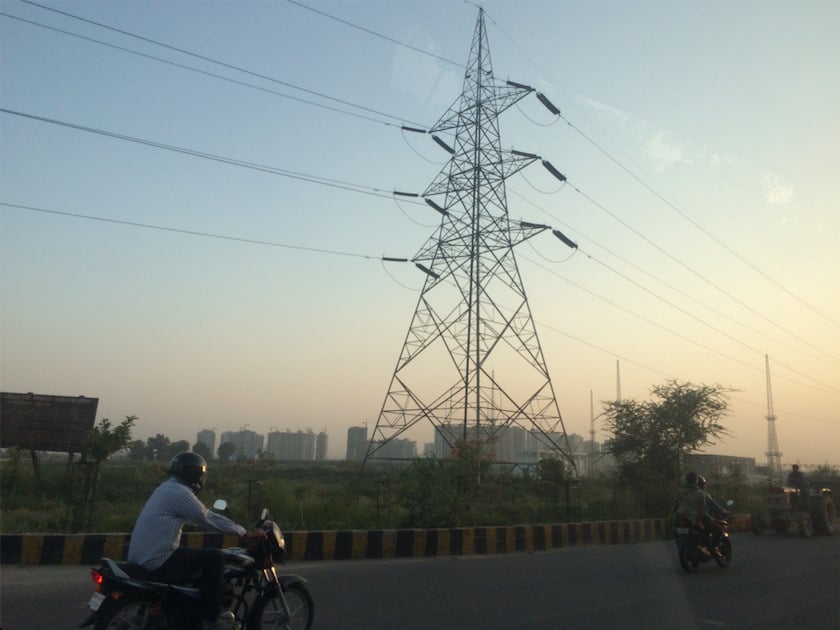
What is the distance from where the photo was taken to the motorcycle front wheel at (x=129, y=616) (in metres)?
4.96

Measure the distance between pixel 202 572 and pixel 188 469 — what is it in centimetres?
79

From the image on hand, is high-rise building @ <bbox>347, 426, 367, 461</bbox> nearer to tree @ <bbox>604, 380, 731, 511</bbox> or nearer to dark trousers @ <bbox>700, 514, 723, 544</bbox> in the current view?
tree @ <bbox>604, 380, 731, 511</bbox>

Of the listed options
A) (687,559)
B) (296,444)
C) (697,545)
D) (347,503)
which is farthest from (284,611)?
(296,444)

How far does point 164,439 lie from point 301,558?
59.3 metres

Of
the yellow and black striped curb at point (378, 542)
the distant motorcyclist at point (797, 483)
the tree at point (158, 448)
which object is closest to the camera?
the yellow and black striped curb at point (378, 542)

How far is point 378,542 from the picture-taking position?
511 inches

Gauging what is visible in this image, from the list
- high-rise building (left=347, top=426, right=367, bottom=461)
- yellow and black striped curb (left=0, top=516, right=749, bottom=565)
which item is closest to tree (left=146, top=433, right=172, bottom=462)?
high-rise building (left=347, top=426, right=367, bottom=461)

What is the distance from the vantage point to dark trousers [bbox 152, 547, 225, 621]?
5.30 meters

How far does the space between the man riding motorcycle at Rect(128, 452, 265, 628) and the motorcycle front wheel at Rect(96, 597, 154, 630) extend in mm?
210

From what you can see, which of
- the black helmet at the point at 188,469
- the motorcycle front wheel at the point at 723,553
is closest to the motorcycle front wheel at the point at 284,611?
the black helmet at the point at 188,469

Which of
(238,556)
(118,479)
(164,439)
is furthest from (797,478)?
(164,439)

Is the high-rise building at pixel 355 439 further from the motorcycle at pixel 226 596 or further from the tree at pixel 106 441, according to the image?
the motorcycle at pixel 226 596

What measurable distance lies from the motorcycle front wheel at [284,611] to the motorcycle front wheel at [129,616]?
0.90m

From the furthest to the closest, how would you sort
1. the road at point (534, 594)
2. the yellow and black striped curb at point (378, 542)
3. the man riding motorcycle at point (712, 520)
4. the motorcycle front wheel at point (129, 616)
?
the man riding motorcycle at point (712, 520)
the yellow and black striped curb at point (378, 542)
the road at point (534, 594)
the motorcycle front wheel at point (129, 616)
